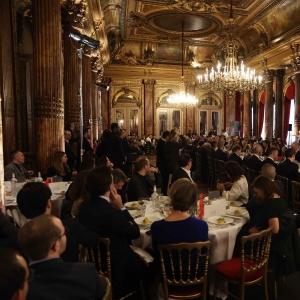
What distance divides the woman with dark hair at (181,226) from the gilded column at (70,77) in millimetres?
6104

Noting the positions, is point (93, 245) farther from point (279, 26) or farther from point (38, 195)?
point (279, 26)

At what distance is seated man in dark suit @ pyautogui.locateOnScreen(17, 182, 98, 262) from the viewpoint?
2.24 m

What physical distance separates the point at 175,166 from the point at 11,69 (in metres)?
4.14

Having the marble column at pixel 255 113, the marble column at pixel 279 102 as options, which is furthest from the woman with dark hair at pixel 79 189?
the marble column at pixel 255 113

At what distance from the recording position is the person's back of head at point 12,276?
1.04 meters

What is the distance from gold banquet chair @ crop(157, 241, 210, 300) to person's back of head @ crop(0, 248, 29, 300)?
1.47 meters

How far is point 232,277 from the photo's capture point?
9.28 ft

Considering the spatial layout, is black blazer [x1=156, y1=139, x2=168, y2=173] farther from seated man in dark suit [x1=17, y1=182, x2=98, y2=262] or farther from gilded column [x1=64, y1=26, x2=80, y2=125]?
seated man in dark suit [x1=17, y1=182, x2=98, y2=262]

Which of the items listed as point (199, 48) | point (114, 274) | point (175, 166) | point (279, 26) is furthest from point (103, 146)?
point (199, 48)

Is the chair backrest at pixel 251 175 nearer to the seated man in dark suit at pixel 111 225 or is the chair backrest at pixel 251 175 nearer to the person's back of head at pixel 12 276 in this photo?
the seated man in dark suit at pixel 111 225

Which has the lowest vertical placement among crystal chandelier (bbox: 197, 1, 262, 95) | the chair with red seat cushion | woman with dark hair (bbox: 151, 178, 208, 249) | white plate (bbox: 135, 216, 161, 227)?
the chair with red seat cushion

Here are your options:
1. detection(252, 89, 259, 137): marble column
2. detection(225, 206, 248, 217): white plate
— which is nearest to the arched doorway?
detection(252, 89, 259, 137): marble column

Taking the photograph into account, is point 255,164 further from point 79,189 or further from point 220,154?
point 79,189

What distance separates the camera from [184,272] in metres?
2.60
